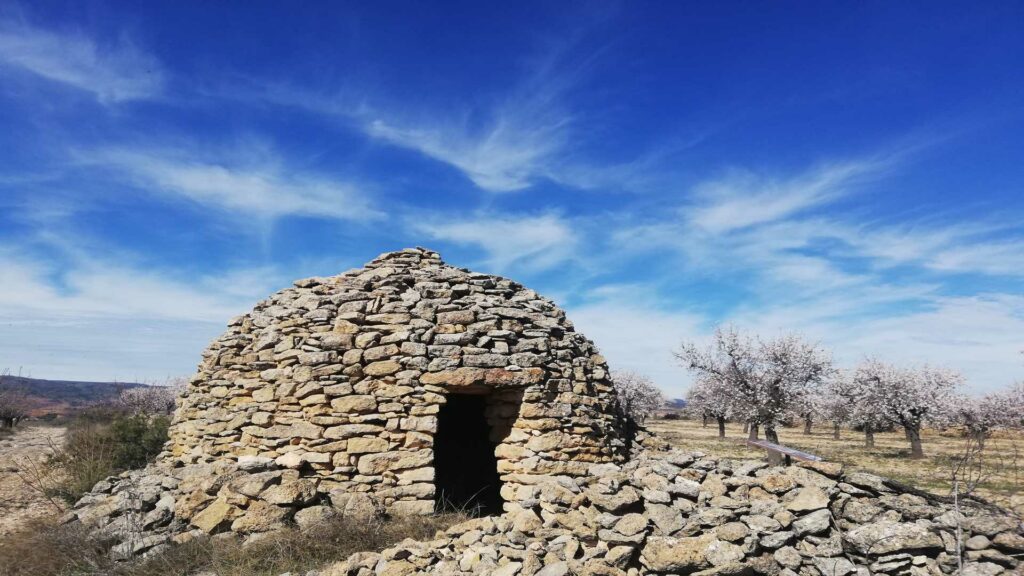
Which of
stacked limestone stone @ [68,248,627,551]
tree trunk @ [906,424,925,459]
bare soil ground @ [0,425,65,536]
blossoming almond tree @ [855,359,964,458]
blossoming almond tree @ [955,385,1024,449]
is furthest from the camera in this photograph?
blossoming almond tree @ [955,385,1024,449]

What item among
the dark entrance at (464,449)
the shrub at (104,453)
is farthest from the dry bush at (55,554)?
the dark entrance at (464,449)

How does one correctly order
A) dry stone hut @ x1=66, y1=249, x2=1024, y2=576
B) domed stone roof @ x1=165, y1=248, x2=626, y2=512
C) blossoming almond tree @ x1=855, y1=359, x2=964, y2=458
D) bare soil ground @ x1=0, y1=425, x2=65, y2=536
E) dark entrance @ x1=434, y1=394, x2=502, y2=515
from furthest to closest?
blossoming almond tree @ x1=855, y1=359, x2=964, y2=458 → dark entrance @ x1=434, y1=394, x2=502, y2=515 → bare soil ground @ x1=0, y1=425, x2=65, y2=536 → domed stone roof @ x1=165, y1=248, x2=626, y2=512 → dry stone hut @ x1=66, y1=249, x2=1024, y2=576

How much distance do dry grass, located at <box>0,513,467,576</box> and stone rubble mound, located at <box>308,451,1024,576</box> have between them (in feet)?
1.56

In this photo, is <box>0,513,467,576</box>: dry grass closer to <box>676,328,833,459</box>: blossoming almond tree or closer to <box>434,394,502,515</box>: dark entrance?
<box>434,394,502,515</box>: dark entrance

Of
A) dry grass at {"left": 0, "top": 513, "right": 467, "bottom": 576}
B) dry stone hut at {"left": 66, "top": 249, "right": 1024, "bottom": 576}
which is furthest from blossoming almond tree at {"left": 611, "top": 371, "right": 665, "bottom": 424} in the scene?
dry grass at {"left": 0, "top": 513, "right": 467, "bottom": 576}

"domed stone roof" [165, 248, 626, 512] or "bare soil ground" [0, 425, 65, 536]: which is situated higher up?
"domed stone roof" [165, 248, 626, 512]

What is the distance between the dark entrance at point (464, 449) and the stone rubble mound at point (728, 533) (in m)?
4.06

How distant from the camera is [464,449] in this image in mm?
10789

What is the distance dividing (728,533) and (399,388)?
437 centimetres

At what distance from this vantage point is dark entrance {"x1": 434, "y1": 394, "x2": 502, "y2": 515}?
10.2m

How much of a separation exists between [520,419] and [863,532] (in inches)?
162

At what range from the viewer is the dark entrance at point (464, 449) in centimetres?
1017

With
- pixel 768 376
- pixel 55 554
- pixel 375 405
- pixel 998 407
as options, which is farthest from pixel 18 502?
pixel 998 407

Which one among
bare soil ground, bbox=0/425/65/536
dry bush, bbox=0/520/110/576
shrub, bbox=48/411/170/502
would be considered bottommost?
bare soil ground, bbox=0/425/65/536
